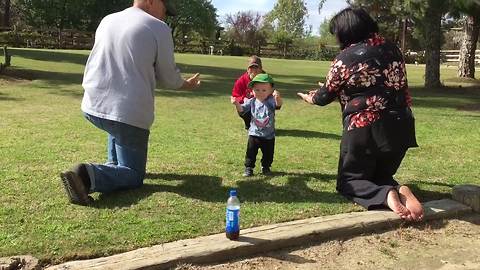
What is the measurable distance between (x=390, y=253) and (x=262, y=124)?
2.13 metres

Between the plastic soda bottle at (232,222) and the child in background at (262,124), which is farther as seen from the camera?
the child in background at (262,124)

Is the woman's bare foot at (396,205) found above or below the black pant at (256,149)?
below

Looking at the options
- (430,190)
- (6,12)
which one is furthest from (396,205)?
(6,12)

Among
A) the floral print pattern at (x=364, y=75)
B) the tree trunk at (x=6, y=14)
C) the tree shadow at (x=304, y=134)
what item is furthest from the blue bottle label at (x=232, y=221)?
the tree trunk at (x=6, y=14)

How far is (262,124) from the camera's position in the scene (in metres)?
5.66

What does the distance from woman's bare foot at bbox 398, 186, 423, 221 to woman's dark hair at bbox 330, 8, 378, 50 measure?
134 centimetres

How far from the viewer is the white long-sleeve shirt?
14.9 ft

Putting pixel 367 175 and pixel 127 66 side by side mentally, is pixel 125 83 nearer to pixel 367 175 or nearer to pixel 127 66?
pixel 127 66

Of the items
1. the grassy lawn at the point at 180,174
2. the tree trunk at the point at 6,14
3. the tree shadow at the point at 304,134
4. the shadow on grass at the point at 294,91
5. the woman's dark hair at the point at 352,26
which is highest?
the tree trunk at the point at 6,14

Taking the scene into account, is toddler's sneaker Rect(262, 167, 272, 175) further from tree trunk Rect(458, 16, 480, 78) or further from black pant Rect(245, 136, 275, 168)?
tree trunk Rect(458, 16, 480, 78)

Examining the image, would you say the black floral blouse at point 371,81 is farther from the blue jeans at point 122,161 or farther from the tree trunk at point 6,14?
the tree trunk at point 6,14

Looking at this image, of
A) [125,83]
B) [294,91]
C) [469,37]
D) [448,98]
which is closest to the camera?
[125,83]

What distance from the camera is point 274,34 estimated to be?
68.6 meters

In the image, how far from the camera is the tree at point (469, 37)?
16084 mm
